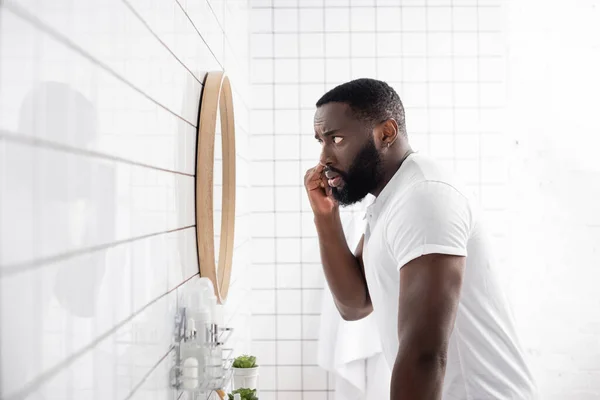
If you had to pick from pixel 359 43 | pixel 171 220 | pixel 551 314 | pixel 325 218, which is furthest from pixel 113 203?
pixel 551 314

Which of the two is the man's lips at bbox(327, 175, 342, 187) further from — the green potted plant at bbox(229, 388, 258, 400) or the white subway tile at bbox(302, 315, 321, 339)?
the white subway tile at bbox(302, 315, 321, 339)

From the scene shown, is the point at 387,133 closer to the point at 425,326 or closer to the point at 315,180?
the point at 315,180

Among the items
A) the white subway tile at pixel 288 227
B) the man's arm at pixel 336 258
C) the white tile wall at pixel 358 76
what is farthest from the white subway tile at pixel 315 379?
the man's arm at pixel 336 258

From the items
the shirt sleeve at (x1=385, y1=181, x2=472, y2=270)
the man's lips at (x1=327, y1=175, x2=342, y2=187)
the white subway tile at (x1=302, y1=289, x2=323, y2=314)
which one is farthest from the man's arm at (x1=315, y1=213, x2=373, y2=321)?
the white subway tile at (x1=302, y1=289, x2=323, y2=314)

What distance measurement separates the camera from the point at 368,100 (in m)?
1.34

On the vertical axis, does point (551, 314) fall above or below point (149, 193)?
below

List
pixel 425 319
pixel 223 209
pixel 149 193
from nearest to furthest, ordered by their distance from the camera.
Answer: pixel 149 193
pixel 425 319
pixel 223 209

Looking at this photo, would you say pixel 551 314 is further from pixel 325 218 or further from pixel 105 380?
pixel 105 380

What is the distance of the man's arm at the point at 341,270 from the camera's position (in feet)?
5.13

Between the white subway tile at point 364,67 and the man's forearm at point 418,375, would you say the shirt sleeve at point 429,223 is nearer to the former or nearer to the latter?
the man's forearm at point 418,375

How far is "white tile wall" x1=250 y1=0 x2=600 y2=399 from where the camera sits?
2564mm

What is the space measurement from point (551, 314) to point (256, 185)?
1.30 metres

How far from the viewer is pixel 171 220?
1087mm

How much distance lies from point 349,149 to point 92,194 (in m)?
0.74
